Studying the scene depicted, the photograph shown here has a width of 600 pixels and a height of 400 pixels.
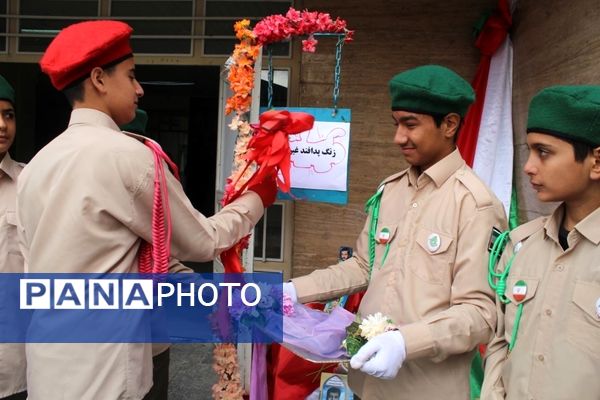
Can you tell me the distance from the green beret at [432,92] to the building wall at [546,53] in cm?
141

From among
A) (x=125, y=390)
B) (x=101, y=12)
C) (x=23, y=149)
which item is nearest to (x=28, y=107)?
(x=23, y=149)

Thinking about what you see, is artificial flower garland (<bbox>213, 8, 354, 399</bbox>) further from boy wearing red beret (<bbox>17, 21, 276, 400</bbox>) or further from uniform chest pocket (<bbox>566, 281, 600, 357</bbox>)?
uniform chest pocket (<bbox>566, 281, 600, 357</bbox>)

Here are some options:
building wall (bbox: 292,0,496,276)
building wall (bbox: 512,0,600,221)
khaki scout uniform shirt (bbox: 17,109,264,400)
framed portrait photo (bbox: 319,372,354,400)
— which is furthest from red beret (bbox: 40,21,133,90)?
building wall (bbox: 292,0,496,276)

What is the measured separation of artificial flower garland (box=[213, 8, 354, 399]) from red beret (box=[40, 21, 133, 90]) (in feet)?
3.02

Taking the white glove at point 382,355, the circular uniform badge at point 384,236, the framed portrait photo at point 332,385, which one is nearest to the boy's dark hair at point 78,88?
the circular uniform badge at point 384,236

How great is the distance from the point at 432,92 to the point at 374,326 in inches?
30.6

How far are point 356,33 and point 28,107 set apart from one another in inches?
223

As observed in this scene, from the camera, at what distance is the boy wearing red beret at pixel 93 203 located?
5.03ft

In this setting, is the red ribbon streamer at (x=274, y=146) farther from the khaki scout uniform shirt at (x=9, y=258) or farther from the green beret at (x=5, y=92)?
the green beret at (x=5, y=92)

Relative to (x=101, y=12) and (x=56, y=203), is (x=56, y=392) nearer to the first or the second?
(x=56, y=203)

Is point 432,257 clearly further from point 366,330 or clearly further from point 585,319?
point 585,319

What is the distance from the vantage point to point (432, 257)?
1.70 m

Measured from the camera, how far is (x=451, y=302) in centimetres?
166

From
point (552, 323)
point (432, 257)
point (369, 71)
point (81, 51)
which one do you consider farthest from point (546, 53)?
point (81, 51)
